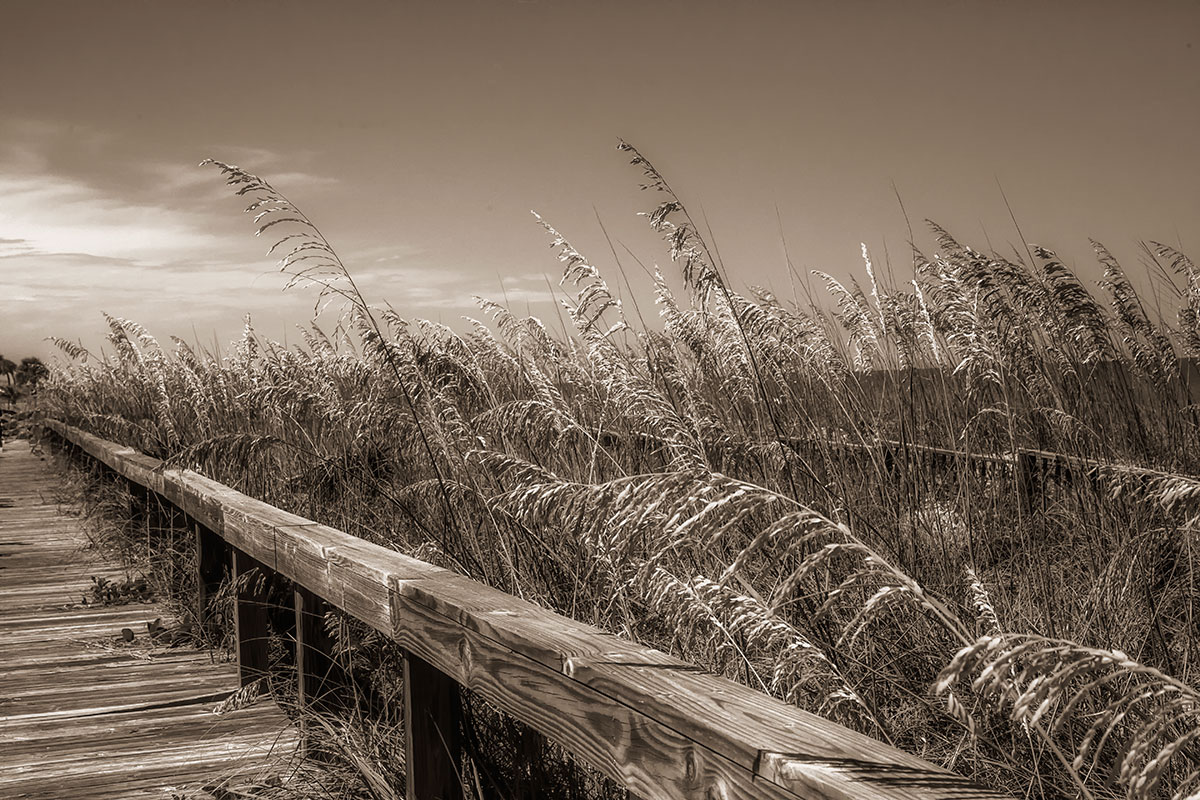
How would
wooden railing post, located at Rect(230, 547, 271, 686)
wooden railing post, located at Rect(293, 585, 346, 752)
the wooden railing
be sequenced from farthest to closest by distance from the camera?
wooden railing post, located at Rect(230, 547, 271, 686), wooden railing post, located at Rect(293, 585, 346, 752), the wooden railing

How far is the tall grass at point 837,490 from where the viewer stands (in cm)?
180

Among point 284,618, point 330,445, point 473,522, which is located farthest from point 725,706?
point 330,445

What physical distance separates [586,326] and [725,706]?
10.4 ft

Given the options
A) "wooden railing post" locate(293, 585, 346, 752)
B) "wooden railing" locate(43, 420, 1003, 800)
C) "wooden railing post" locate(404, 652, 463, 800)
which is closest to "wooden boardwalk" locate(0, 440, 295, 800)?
"wooden railing post" locate(293, 585, 346, 752)

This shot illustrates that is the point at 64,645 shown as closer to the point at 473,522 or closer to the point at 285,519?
the point at 285,519

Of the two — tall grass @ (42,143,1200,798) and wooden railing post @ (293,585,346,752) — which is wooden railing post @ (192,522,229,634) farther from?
wooden railing post @ (293,585,346,752)

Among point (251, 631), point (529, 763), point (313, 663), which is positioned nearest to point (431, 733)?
point (529, 763)

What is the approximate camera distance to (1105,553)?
3.08 meters

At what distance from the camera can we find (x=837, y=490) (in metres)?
2.99

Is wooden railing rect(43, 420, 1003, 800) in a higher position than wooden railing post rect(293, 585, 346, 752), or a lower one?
higher

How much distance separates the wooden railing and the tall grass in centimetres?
17

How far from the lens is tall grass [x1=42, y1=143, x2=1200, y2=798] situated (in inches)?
70.8

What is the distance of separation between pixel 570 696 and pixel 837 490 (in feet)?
5.15

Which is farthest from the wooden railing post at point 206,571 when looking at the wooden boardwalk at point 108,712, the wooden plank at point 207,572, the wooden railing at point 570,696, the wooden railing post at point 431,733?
the wooden railing post at point 431,733
